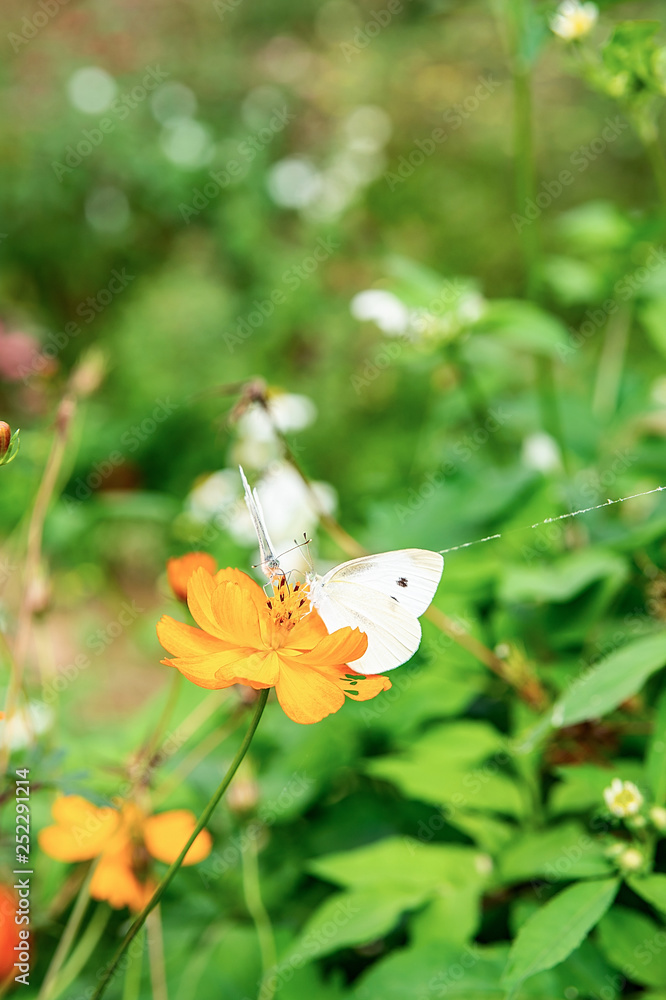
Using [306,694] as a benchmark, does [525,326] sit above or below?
below

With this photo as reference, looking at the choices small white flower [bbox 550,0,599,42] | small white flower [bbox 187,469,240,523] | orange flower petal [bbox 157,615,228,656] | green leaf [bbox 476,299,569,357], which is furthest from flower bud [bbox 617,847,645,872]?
small white flower [bbox 550,0,599,42]

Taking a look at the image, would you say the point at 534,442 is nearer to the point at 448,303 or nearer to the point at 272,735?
the point at 448,303

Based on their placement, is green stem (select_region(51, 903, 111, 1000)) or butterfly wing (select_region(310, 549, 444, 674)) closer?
butterfly wing (select_region(310, 549, 444, 674))

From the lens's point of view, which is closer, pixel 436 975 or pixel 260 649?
pixel 260 649

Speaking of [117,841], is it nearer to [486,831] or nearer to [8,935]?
[8,935]

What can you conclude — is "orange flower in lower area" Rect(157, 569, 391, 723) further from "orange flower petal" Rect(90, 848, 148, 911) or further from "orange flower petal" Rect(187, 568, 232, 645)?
"orange flower petal" Rect(90, 848, 148, 911)

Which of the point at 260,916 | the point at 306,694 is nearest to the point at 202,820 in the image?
the point at 306,694

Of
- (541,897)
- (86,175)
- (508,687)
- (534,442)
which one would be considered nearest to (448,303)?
(534,442)
